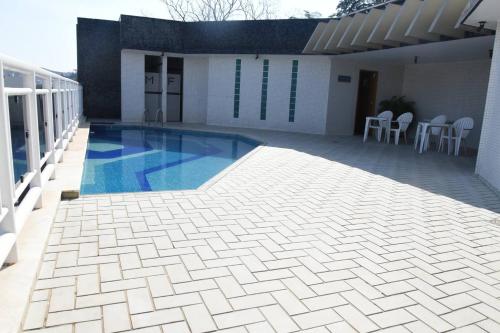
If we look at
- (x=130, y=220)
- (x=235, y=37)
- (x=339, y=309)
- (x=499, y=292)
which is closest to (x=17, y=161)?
(x=130, y=220)

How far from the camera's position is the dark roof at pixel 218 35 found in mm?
12750

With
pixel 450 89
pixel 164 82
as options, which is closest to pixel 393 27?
pixel 450 89

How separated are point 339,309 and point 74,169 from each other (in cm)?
440

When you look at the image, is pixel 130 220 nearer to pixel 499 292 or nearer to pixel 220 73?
pixel 499 292

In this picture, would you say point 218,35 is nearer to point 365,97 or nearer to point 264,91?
point 264,91

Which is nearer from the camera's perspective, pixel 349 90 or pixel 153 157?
pixel 153 157

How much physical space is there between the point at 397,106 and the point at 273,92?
4.33 meters

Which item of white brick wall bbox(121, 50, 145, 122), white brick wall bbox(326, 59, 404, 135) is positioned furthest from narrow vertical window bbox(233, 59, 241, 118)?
white brick wall bbox(121, 50, 145, 122)

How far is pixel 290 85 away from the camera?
43.6ft

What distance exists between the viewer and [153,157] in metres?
9.07

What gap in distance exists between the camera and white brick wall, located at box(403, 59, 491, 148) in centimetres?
1099

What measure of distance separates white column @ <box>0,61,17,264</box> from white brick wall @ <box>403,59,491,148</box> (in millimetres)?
11887

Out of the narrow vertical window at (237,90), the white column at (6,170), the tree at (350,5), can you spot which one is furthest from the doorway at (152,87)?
the tree at (350,5)

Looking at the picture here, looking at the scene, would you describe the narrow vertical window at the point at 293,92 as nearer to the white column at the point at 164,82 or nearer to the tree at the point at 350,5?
the white column at the point at 164,82
